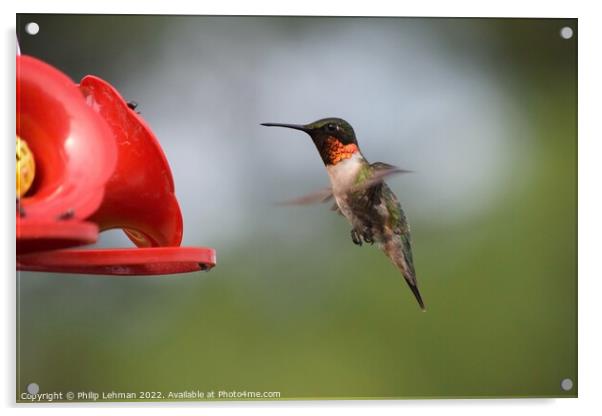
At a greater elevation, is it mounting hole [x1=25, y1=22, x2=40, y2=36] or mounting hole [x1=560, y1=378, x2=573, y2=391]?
mounting hole [x1=25, y1=22, x2=40, y2=36]

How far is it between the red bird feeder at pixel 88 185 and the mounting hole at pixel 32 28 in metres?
0.88

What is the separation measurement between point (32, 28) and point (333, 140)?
1.06m

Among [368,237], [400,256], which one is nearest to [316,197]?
[368,237]

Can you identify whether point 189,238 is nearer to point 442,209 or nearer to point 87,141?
point 442,209

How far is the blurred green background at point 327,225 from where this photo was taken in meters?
3.41

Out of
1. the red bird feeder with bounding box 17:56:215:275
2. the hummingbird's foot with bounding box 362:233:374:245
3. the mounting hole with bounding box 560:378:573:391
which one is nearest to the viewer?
the red bird feeder with bounding box 17:56:215:275

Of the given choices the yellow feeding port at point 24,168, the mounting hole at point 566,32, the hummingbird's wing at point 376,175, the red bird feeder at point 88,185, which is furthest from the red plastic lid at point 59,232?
the mounting hole at point 566,32

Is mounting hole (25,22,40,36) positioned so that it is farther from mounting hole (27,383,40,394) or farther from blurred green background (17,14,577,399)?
mounting hole (27,383,40,394)

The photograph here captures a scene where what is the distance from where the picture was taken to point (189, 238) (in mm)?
3713

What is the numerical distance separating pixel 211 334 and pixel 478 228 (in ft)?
4.01

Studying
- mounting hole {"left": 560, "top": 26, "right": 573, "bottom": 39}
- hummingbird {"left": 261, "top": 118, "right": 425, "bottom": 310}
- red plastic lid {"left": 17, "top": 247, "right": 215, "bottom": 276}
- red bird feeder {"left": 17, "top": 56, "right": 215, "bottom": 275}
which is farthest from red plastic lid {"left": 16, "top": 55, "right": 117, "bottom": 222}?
mounting hole {"left": 560, "top": 26, "right": 573, "bottom": 39}

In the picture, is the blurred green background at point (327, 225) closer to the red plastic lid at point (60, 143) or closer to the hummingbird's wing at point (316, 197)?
the hummingbird's wing at point (316, 197)

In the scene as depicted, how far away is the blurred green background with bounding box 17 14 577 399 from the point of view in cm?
341
